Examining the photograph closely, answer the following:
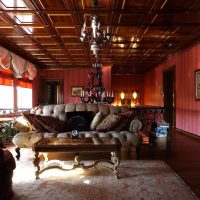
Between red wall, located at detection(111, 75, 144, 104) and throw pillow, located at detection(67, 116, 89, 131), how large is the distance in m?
11.7

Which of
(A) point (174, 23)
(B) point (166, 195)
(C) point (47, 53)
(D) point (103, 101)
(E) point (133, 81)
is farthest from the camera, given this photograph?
(E) point (133, 81)

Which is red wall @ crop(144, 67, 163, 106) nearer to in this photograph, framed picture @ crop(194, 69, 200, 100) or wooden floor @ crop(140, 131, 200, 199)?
framed picture @ crop(194, 69, 200, 100)

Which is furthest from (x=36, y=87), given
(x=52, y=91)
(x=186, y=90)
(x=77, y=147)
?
(x=77, y=147)

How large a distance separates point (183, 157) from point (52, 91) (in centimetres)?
998

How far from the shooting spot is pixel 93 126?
5.30 m

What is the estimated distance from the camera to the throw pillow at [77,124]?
5.30 meters

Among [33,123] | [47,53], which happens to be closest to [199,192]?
[33,123]

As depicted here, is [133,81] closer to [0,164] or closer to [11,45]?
[11,45]

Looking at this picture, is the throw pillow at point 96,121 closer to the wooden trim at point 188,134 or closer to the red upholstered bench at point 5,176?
the red upholstered bench at point 5,176

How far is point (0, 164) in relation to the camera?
270cm

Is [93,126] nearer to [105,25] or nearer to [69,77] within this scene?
[105,25]

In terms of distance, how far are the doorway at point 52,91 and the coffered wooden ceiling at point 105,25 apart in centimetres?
369

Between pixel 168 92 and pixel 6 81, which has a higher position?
pixel 6 81

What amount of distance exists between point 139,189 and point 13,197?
1490 mm
